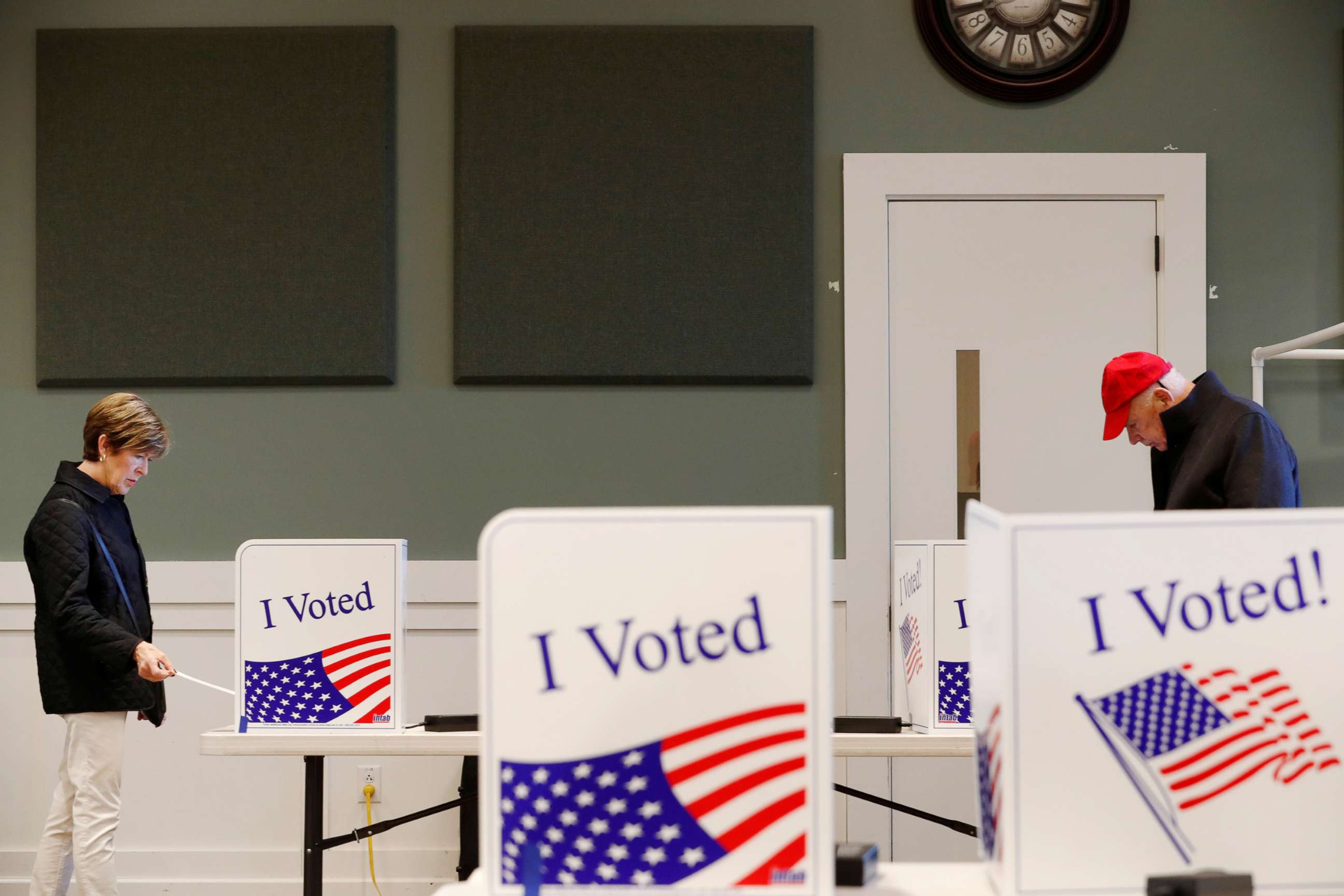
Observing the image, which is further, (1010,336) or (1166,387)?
(1010,336)

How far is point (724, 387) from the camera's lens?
3.12m

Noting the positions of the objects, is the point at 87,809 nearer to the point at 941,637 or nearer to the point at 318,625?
the point at 318,625

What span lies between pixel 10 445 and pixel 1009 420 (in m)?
2.99

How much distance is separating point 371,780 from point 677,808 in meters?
2.48

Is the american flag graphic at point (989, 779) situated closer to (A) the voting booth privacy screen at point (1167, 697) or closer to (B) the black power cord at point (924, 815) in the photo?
(A) the voting booth privacy screen at point (1167, 697)

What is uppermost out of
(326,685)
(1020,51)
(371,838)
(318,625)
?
(1020,51)

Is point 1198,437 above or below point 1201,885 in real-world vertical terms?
above

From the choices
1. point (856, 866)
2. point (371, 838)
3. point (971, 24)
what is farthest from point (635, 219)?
point (856, 866)

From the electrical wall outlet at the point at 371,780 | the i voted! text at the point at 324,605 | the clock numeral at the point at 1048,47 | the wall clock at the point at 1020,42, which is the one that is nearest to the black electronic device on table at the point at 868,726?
the i voted! text at the point at 324,605

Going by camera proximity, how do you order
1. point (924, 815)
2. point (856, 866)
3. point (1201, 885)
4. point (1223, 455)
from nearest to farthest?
point (1201, 885), point (856, 866), point (1223, 455), point (924, 815)

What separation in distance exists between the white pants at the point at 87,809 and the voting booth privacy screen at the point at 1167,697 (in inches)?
87.1

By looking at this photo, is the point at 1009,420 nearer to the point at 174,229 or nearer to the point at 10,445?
the point at 174,229

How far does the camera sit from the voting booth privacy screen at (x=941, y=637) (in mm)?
2064

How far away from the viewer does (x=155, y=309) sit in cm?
310
